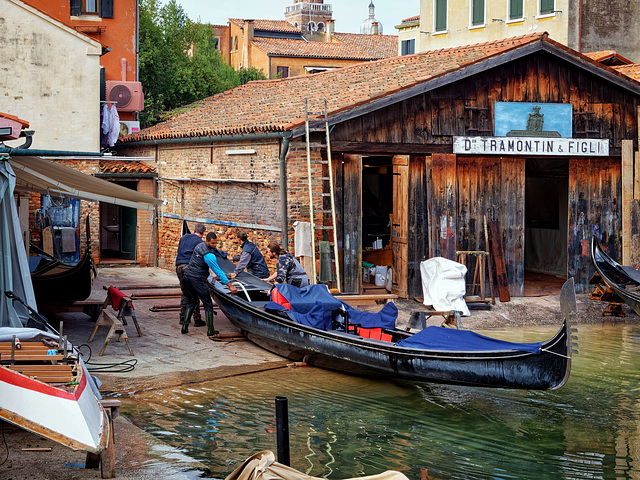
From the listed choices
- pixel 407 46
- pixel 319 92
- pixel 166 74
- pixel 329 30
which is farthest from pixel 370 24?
pixel 319 92

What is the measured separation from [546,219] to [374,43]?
35403 mm

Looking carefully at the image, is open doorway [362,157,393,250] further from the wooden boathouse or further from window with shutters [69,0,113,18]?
window with shutters [69,0,113,18]

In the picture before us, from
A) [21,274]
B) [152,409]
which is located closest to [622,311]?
[152,409]

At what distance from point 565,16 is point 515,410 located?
19289 millimetres

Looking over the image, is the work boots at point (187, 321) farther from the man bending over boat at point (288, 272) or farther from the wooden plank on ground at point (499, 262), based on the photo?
the wooden plank on ground at point (499, 262)

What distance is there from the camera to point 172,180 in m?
19.9

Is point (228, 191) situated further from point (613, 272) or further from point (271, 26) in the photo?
point (271, 26)

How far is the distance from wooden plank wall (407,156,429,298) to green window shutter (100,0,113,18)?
1274 cm

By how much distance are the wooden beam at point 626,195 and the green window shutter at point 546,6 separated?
11384 mm

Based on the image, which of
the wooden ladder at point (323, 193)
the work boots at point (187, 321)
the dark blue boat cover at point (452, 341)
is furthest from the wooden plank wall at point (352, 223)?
the dark blue boat cover at point (452, 341)

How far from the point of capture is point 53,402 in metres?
6.60

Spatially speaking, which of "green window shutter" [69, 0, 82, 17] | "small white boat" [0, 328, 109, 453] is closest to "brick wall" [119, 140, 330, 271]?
"green window shutter" [69, 0, 82, 17]

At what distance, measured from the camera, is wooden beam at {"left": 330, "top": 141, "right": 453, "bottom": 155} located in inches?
571

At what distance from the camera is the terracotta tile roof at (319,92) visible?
14.8 m
